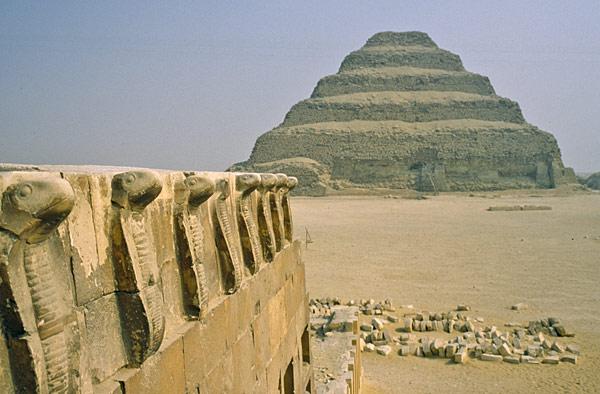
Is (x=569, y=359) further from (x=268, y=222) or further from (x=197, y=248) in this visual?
(x=197, y=248)

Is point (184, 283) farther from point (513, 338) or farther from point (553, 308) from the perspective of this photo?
point (553, 308)

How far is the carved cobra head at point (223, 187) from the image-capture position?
10.8ft

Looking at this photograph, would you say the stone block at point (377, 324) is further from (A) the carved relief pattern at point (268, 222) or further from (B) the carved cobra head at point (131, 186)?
(B) the carved cobra head at point (131, 186)

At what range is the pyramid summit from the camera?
217 feet

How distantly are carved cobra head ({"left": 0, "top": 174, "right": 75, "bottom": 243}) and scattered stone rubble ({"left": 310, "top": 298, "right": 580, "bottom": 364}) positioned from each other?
835 cm

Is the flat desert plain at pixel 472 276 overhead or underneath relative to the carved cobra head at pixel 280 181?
underneath

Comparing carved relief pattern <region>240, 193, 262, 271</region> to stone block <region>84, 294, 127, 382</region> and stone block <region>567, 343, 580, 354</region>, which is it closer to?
stone block <region>84, 294, 127, 382</region>

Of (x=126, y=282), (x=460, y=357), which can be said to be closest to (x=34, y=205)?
(x=126, y=282)

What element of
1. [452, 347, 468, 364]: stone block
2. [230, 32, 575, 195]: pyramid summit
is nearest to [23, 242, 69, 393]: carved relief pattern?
[452, 347, 468, 364]: stone block

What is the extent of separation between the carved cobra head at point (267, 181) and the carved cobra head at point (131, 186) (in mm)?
2158

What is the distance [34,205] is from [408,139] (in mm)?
71280

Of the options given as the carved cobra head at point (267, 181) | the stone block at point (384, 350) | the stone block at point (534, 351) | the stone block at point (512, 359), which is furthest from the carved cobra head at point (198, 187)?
the stone block at point (534, 351)

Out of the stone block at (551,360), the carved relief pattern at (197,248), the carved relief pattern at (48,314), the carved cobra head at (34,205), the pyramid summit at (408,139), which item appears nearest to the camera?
the carved cobra head at (34,205)

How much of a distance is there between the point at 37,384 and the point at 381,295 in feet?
44.3
